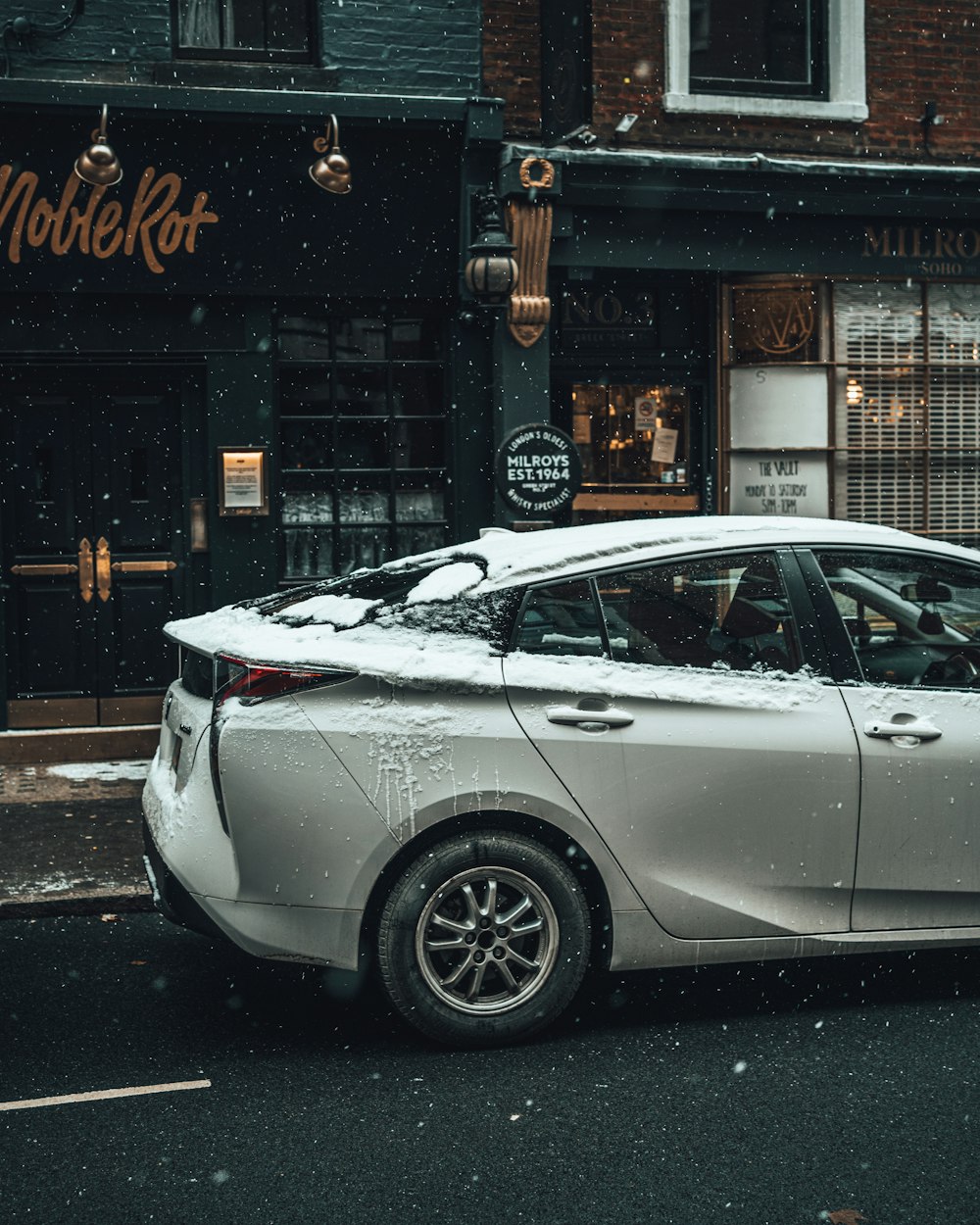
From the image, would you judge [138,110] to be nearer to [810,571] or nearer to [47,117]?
[47,117]

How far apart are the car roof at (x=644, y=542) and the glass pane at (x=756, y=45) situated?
6672 millimetres

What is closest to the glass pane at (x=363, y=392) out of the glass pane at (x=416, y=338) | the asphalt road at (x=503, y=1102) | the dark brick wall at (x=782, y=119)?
the glass pane at (x=416, y=338)

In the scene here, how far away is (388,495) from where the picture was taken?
10.6 meters

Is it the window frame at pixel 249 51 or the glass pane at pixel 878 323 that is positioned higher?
the window frame at pixel 249 51

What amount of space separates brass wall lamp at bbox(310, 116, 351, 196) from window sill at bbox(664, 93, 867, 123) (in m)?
2.50

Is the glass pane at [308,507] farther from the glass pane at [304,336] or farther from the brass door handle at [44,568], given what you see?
the brass door handle at [44,568]

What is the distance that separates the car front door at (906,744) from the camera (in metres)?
4.94

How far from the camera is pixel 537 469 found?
10250 mm

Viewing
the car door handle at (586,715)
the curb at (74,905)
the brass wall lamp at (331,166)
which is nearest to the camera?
the car door handle at (586,715)

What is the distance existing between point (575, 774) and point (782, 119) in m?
7.72

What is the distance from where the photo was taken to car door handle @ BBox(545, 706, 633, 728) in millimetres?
4742

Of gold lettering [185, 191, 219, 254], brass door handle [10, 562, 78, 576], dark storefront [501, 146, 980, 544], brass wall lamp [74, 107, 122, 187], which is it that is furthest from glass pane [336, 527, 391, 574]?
brass wall lamp [74, 107, 122, 187]

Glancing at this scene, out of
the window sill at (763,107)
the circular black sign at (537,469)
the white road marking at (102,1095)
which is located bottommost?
the white road marking at (102,1095)

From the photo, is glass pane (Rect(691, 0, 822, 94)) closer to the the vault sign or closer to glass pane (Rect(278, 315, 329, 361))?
glass pane (Rect(278, 315, 329, 361))
